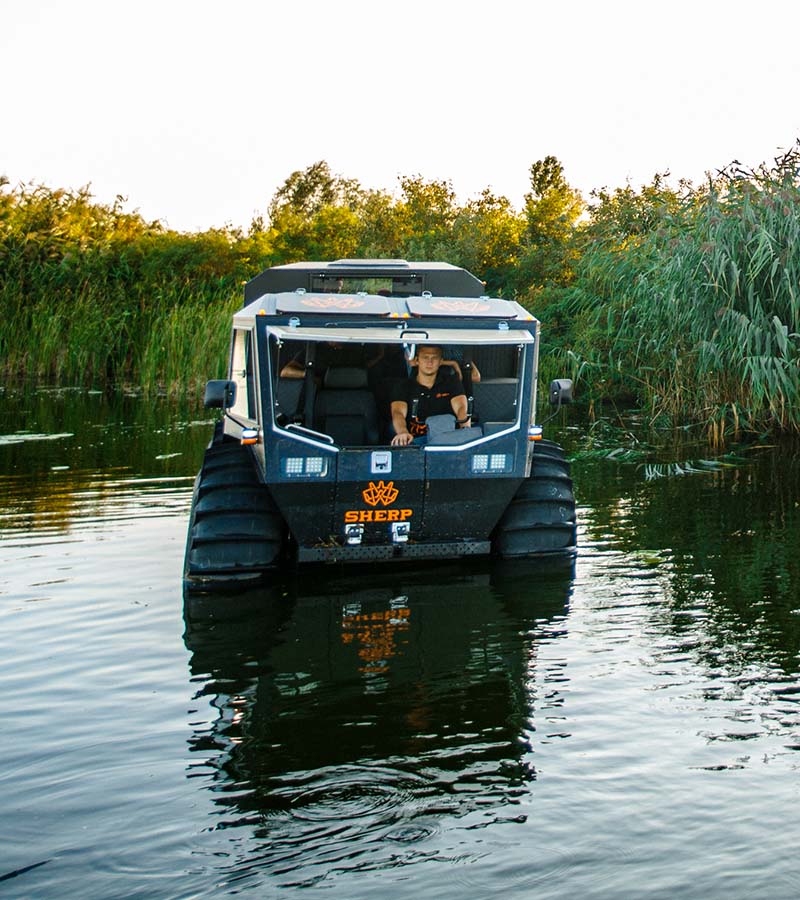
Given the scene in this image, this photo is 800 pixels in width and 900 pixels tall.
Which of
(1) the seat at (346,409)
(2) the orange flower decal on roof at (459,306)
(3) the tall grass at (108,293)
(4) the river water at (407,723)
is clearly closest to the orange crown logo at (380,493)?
(4) the river water at (407,723)

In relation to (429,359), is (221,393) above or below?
below

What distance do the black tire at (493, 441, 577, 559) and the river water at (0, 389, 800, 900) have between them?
231mm

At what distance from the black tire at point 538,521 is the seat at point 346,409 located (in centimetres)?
133

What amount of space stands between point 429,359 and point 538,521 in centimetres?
161

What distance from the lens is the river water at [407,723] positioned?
503cm

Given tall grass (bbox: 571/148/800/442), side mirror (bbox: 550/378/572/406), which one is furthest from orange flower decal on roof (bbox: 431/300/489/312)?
tall grass (bbox: 571/148/800/442)

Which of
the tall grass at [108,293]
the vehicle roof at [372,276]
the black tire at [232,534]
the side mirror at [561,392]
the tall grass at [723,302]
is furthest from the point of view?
the tall grass at [108,293]

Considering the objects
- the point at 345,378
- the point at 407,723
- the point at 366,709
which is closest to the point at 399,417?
the point at 345,378

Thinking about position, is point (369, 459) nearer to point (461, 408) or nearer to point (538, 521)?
point (461, 408)

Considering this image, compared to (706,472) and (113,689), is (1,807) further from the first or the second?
(706,472)

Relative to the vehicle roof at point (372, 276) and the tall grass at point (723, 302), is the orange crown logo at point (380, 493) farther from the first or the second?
the tall grass at point (723, 302)

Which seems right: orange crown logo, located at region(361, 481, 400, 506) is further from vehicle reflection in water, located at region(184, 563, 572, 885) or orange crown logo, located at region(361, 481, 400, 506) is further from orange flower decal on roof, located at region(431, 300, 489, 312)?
orange flower decal on roof, located at region(431, 300, 489, 312)

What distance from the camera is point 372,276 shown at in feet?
44.4

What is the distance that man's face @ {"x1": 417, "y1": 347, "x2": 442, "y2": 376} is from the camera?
10.5m
